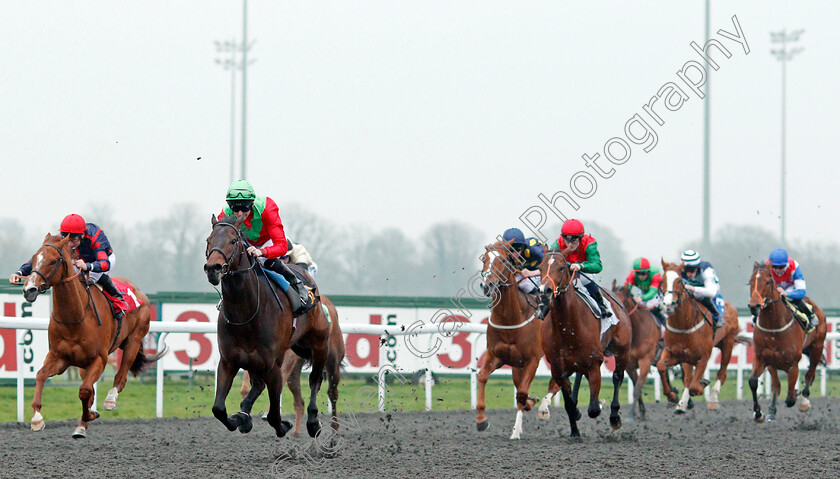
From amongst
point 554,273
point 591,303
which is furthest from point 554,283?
point 591,303

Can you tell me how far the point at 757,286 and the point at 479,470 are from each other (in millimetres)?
4936

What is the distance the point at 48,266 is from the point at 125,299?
1.29 meters

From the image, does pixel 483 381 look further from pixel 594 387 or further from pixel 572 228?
pixel 572 228

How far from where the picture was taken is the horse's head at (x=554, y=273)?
7223 millimetres

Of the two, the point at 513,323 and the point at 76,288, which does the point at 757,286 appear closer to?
the point at 513,323

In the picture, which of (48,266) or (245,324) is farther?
(48,266)

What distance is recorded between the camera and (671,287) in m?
10.1

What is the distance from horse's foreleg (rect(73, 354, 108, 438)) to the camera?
708 cm

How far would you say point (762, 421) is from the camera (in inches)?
385

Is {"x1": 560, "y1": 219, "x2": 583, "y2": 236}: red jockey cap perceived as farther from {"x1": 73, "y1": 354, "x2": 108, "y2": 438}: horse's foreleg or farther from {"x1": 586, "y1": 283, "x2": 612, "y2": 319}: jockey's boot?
{"x1": 73, "y1": 354, "x2": 108, "y2": 438}: horse's foreleg

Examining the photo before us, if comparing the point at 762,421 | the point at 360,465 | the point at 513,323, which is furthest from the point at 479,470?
the point at 762,421

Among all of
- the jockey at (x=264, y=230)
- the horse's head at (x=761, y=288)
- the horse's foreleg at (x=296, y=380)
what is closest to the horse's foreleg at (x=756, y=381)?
the horse's head at (x=761, y=288)

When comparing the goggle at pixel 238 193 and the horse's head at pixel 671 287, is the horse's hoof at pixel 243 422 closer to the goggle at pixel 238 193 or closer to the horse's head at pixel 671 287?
the goggle at pixel 238 193

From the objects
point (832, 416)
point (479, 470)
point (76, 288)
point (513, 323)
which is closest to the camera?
point (479, 470)
